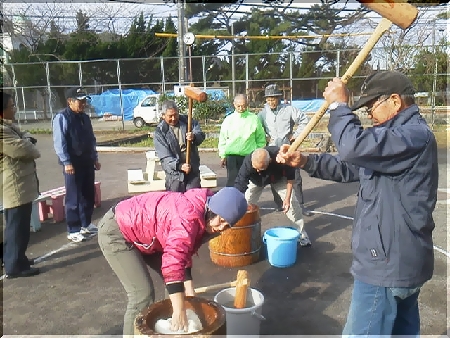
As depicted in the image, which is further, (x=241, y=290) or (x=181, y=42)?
(x=181, y=42)

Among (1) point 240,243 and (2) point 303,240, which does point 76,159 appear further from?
(2) point 303,240

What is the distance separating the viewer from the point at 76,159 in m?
5.71

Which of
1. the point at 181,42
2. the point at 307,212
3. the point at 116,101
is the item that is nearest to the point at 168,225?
the point at 307,212

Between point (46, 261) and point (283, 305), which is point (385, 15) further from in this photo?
point (46, 261)

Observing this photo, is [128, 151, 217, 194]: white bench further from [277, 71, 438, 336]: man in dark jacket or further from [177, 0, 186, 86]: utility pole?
[177, 0, 186, 86]: utility pole

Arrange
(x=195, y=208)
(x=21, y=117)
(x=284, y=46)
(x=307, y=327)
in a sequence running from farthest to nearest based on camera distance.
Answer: (x=284, y=46)
(x=21, y=117)
(x=307, y=327)
(x=195, y=208)

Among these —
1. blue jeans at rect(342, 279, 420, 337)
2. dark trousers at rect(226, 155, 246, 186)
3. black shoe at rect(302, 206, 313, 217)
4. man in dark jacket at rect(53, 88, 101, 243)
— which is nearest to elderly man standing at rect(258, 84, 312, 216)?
black shoe at rect(302, 206, 313, 217)

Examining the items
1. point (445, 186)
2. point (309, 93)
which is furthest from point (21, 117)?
point (445, 186)

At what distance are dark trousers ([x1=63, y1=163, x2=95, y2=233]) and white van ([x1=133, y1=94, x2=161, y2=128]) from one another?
13.8 metres

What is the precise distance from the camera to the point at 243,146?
21.0 feet

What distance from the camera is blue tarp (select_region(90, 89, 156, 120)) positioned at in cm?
2145

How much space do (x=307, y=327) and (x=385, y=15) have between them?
2462mm

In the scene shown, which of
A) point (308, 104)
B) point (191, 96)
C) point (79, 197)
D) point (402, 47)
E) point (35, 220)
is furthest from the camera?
point (308, 104)

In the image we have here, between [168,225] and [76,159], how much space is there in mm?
3371
